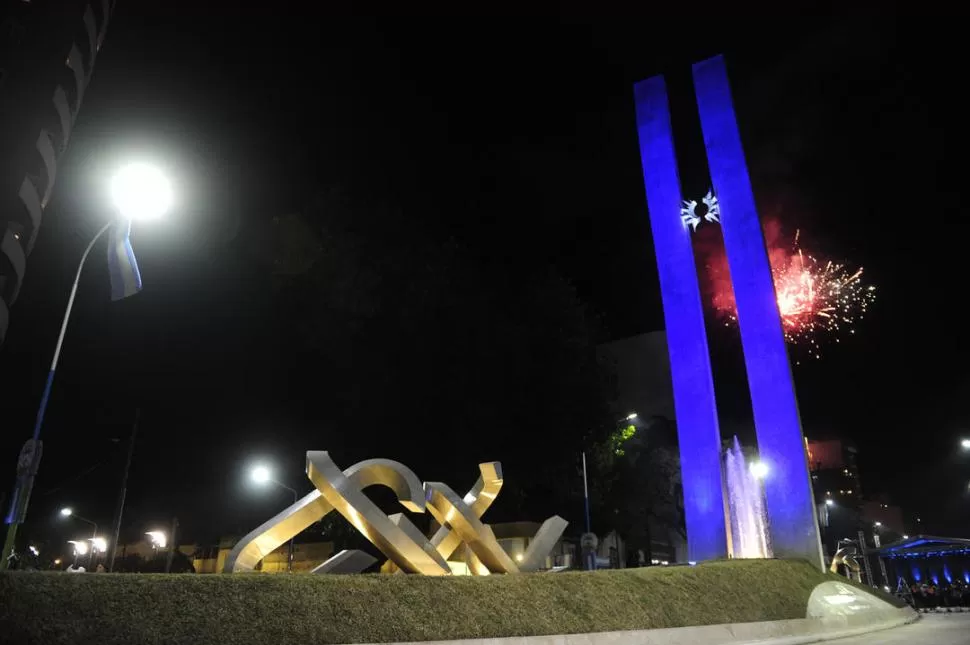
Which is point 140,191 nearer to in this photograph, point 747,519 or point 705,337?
point 705,337

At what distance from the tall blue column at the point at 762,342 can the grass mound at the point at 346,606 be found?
870 cm

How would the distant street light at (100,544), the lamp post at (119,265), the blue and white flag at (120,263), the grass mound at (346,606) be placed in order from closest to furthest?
the grass mound at (346,606) → the lamp post at (119,265) → the blue and white flag at (120,263) → the distant street light at (100,544)

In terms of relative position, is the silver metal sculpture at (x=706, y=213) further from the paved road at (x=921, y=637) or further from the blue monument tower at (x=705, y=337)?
the paved road at (x=921, y=637)

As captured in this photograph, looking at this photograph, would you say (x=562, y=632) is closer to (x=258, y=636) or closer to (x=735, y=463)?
(x=258, y=636)

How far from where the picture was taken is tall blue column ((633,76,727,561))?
24.8 m

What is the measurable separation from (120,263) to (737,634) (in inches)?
625

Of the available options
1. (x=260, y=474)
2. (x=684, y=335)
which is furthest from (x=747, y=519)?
(x=260, y=474)

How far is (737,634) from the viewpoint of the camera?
556 inches

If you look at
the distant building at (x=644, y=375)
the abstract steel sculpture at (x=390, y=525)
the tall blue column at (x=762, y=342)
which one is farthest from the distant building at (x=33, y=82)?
the distant building at (x=644, y=375)

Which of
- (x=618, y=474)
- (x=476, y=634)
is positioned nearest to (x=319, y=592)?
(x=476, y=634)

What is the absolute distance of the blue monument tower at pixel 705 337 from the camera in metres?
24.0

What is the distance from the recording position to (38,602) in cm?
816

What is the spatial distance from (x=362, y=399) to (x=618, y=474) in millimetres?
18786

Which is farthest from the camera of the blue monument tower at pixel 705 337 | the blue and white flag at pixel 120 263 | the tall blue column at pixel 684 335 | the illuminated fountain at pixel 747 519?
the illuminated fountain at pixel 747 519
